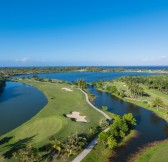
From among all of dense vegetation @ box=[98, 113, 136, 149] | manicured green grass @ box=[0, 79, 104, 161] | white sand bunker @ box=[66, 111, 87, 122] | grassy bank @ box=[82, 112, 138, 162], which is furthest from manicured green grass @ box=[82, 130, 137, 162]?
white sand bunker @ box=[66, 111, 87, 122]

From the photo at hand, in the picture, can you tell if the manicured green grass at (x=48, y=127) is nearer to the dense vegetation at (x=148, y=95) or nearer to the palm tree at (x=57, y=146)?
the palm tree at (x=57, y=146)

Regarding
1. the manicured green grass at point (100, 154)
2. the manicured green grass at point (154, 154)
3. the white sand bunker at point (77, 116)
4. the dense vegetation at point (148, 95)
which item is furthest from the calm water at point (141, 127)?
the white sand bunker at point (77, 116)

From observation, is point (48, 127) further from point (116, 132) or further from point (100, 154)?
point (116, 132)

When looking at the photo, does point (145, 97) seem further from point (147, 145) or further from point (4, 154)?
point (4, 154)

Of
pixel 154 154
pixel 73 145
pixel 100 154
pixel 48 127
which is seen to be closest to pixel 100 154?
pixel 100 154

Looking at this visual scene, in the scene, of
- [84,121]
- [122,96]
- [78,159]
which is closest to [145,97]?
→ [122,96]

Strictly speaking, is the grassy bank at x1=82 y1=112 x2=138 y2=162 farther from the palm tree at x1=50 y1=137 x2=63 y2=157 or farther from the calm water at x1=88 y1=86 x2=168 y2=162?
the palm tree at x1=50 y1=137 x2=63 y2=157
